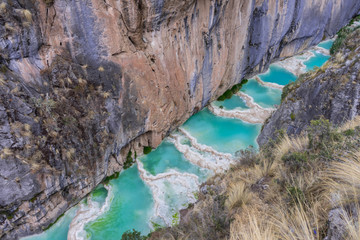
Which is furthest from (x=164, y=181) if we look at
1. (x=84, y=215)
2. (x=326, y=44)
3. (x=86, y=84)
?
(x=326, y=44)

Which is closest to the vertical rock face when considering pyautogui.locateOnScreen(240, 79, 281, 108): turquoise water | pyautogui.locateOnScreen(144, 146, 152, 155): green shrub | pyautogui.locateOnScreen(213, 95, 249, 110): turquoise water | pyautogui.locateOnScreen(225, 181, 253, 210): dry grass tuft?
pyautogui.locateOnScreen(144, 146, 152, 155): green shrub

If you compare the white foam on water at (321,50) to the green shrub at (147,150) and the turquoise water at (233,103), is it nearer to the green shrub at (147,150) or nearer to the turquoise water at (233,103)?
the turquoise water at (233,103)

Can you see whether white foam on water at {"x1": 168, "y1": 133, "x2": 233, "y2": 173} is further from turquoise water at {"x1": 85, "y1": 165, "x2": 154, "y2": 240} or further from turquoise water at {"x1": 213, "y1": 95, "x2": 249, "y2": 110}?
turquoise water at {"x1": 213, "y1": 95, "x2": 249, "y2": 110}

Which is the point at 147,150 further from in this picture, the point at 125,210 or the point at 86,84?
the point at 86,84

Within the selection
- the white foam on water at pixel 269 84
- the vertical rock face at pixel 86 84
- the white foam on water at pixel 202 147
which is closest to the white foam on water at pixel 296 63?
the white foam on water at pixel 269 84

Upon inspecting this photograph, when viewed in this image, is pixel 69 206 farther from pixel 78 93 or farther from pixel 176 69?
pixel 176 69
